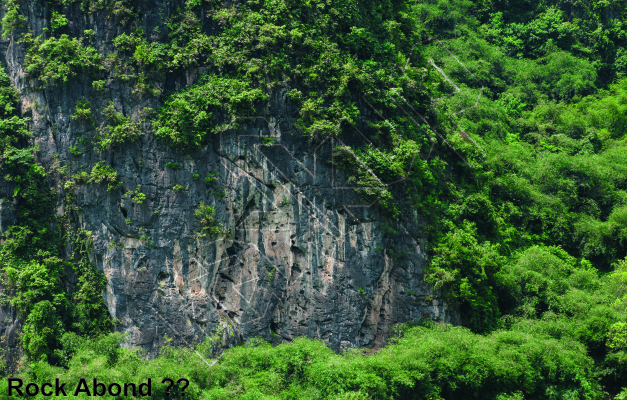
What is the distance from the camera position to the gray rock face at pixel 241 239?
24.3m

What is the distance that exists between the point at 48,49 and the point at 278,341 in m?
12.4

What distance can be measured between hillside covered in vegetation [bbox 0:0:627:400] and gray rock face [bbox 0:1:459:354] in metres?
0.39

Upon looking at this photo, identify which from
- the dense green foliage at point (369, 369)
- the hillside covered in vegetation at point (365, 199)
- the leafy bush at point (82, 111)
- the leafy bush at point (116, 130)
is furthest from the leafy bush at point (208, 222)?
the leafy bush at point (82, 111)

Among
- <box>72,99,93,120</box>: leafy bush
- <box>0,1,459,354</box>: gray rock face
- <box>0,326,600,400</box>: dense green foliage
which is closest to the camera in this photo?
<box>0,326,600,400</box>: dense green foliage

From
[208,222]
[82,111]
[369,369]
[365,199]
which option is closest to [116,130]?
[82,111]

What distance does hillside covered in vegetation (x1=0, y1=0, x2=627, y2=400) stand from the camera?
22578 millimetres

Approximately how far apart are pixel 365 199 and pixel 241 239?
4340 mm

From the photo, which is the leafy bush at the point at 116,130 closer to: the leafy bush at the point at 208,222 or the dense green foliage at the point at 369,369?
the leafy bush at the point at 208,222

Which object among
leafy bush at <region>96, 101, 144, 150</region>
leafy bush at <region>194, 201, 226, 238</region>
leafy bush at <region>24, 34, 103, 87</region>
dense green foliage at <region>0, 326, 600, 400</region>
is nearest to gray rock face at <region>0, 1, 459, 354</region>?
leafy bush at <region>194, 201, 226, 238</region>

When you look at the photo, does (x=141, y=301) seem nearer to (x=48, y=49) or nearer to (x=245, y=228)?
(x=245, y=228)

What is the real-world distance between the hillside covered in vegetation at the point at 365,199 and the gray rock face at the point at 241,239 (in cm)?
39

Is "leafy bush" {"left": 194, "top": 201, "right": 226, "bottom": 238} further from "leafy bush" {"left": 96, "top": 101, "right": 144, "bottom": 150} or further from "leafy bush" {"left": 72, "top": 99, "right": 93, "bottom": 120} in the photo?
"leafy bush" {"left": 72, "top": 99, "right": 93, "bottom": 120}

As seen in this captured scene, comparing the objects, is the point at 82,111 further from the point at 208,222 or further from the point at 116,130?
the point at 208,222

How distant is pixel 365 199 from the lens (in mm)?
24906
